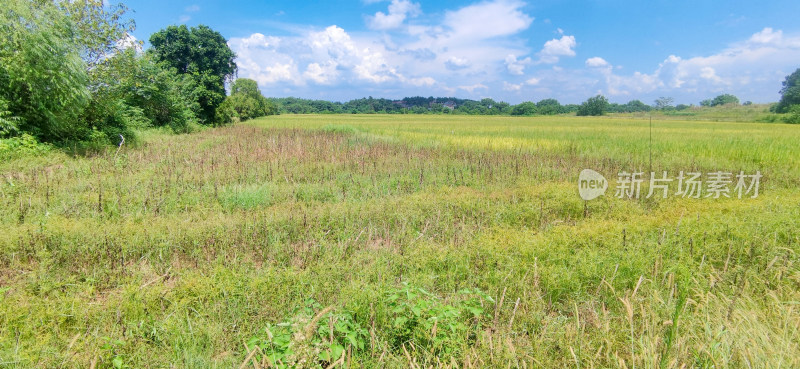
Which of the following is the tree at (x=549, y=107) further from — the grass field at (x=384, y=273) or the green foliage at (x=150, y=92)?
the grass field at (x=384, y=273)

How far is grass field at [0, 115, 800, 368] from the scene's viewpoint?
77.7 inches

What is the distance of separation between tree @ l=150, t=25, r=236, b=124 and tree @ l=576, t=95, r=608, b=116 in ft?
182

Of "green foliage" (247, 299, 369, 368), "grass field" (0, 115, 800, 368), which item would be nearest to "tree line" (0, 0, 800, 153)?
"grass field" (0, 115, 800, 368)

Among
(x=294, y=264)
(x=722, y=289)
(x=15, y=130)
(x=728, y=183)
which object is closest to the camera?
(x=722, y=289)

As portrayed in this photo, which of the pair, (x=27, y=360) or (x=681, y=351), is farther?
(x=27, y=360)

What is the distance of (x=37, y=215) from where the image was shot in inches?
159

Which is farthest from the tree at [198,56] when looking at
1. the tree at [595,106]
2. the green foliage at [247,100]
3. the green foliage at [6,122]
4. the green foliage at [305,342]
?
the tree at [595,106]

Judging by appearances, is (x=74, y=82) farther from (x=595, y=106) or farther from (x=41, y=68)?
(x=595, y=106)

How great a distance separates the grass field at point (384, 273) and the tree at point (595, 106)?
56.0m

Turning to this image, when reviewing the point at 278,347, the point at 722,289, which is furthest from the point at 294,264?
the point at 722,289

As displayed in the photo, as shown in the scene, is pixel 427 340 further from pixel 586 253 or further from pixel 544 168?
pixel 544 168

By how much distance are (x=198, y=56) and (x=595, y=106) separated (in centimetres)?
5733

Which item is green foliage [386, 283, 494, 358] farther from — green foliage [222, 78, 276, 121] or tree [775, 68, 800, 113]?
tree [775, 68, 800, 113]

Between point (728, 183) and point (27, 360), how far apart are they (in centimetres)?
934
